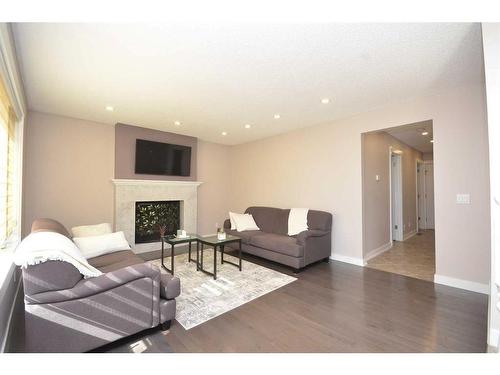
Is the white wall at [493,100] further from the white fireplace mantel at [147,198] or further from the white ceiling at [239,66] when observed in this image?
the white fireplace mantel at [147,198]

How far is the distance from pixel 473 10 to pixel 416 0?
0.79 feet

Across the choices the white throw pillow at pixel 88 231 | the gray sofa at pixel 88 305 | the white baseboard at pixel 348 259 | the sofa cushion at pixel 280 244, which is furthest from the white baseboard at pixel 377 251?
the white throw pillow at pixel 88 231

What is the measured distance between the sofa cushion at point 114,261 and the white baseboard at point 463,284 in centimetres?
366

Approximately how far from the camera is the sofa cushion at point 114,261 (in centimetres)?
234

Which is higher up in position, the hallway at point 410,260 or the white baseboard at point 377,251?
the white baseboard at point 377,251

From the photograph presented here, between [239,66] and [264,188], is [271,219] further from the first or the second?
[239,66]

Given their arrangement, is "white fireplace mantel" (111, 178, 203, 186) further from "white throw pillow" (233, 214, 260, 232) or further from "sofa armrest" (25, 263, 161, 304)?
"sofa armrest" (25, 263, 161, 304)

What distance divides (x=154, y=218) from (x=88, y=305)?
338 cm

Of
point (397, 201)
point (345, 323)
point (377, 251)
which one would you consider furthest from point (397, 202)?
point (345, 323)

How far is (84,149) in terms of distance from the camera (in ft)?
13.0

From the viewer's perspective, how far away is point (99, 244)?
2.79 metres

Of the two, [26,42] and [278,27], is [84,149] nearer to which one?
[26,42]
